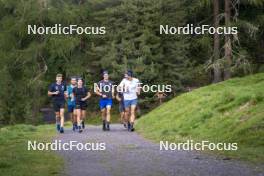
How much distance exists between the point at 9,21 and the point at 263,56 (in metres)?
15.9

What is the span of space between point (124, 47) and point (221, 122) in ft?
66.9

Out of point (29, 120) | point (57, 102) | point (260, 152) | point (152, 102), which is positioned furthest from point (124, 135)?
point (29, 120)

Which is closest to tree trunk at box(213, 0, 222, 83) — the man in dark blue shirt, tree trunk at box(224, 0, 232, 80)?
tree trunk at box(224, 0, 232, 80)

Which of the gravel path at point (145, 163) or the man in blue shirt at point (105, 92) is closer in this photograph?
the gravel path at point (145, 163)

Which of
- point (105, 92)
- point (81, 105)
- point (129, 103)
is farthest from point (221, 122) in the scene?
point (81, 105)

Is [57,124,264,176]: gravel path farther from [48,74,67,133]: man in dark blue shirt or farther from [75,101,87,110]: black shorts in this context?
[75,101,87,110]: black shorts

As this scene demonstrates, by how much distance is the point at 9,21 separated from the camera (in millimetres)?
39156

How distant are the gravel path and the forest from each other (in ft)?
66.9

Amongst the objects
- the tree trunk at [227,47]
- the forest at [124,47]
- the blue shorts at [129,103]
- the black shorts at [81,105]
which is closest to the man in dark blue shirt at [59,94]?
the black shorts at [81,105]

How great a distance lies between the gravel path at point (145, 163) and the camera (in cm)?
969

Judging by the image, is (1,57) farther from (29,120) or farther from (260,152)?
(260,152)

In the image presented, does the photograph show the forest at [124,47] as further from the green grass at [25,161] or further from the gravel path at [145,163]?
the gravel path at [145,163]

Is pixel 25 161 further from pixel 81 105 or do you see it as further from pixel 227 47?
pixel 227 47

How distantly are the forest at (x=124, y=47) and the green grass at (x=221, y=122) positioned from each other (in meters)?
12.4
